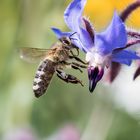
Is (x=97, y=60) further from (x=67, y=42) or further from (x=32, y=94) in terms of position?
(x=32, y=94)

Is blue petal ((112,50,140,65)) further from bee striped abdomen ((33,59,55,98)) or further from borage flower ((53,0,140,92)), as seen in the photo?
bee striped abdomen ((33,59,55,98))

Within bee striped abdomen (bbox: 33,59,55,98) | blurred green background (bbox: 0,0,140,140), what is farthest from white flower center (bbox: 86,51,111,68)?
blurred green background (bbox: 0,0,140,140)

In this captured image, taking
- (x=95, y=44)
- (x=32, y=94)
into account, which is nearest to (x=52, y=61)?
(x=95, y=44)

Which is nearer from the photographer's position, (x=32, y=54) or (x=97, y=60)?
(x=97, y=60)

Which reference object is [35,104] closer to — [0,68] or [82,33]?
[0,68]

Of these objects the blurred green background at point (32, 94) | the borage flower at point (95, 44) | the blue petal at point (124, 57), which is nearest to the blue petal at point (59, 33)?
the borage flower at point (95, 44)

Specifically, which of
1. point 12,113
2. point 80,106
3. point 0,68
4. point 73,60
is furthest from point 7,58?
point 73,60
